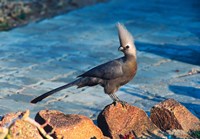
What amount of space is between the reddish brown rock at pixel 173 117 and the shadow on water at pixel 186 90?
1.77m

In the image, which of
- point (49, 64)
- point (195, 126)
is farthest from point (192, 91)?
point (49, 64)

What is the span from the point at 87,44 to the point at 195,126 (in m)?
5.28

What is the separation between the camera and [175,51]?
11461mm

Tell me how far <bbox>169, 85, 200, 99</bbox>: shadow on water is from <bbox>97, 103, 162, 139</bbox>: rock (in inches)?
76.6

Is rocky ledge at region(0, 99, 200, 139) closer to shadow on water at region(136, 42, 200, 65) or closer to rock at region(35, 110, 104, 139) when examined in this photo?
rock at region(35, 110, 104, 139)

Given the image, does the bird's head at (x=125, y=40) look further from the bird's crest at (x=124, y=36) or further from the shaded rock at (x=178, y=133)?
the shaded rock at (x=178, y=133)

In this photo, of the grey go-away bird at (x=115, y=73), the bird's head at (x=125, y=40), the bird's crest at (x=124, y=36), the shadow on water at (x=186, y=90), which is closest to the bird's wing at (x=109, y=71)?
the grey go-away bird at (x=115, y=73)

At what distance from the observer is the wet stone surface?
865cm

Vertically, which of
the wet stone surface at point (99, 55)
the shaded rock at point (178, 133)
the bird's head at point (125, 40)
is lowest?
the wet stone surface at point (99, 55)

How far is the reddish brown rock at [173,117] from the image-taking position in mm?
6836

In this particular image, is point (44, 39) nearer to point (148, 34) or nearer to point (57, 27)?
point (57, 27)

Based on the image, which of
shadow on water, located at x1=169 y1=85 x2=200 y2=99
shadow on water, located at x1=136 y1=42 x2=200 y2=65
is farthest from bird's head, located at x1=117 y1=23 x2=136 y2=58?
shadow on water, located at x1=136 y1=42 x2=200 y2=65

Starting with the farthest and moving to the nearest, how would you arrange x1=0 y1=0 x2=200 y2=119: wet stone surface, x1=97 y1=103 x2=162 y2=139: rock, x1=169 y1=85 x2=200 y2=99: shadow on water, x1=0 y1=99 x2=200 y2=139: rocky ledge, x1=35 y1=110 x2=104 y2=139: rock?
x1=169 y1=85 x2=200 y2=99: shadow on water
x1=0 y1=0 x2=200 y2=119: wet stone surface
x1=97 y1=103 x2=162 y2=139: rock
x1=0 y1=99 x2=200 y2=139: rocky ledge
x1=35 y1=110 x2=104 y2=139: rock

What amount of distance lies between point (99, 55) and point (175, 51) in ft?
4.63
